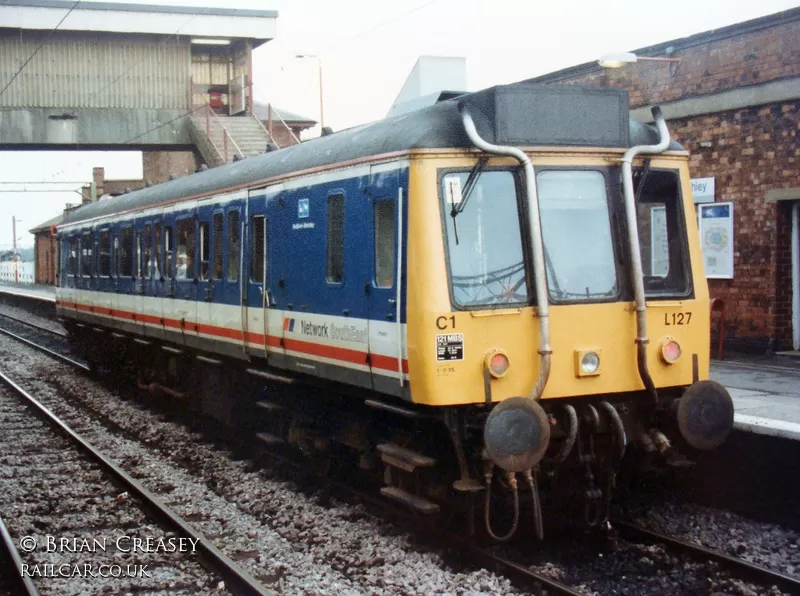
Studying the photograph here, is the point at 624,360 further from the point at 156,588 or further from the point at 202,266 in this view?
the point at 202,266

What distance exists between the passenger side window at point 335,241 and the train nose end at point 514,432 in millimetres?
2075

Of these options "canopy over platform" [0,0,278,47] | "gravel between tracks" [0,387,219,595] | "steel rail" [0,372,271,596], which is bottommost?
"gravel between tracks" [0,387,219,595]

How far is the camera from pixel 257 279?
32.0 ft

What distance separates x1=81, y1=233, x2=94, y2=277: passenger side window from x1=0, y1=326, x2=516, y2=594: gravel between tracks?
A: 15.7 feet

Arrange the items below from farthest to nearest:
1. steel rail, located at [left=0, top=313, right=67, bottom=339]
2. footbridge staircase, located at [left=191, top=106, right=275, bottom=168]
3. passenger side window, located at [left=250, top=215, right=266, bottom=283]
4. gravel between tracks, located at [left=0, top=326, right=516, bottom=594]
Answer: footbridge staircase, located at [left=191, top=106, right=275, bottom=168] < steel rail, located at [left=0, top=313, right=67, bottom=339] < passenger side window, located at [left=250, top=215, right=266, bottom=283] < gravel between tracks, located at [left=0, top=326, right=516, bottom=594]

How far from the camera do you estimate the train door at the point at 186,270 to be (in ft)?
38.9

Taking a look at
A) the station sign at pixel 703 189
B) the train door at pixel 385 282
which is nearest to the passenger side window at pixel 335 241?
the train door at pixel 385 282

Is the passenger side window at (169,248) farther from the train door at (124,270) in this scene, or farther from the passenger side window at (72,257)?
the passenger side window at (72,257)

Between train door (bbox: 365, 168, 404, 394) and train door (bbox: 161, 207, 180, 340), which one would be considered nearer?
train door (bbox: 365, 168, 404, 394)

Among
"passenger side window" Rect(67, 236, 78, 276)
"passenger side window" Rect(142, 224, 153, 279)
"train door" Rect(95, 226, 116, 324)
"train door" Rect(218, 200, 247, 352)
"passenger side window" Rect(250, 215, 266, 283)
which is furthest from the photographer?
"passenger side window" Rect(67, 236, 78, 276)

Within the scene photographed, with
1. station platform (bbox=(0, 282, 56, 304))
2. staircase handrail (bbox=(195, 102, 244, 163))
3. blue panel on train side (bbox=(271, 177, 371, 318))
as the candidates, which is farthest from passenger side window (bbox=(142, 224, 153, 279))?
station platform (bbox=(0, 282, 56, 304))

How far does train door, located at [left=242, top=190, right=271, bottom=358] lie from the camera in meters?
9.47

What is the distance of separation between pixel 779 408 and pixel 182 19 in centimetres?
2449

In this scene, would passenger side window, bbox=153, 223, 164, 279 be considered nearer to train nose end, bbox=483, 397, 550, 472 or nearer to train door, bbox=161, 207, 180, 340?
train door, bbox=161, 207, 180, 340
